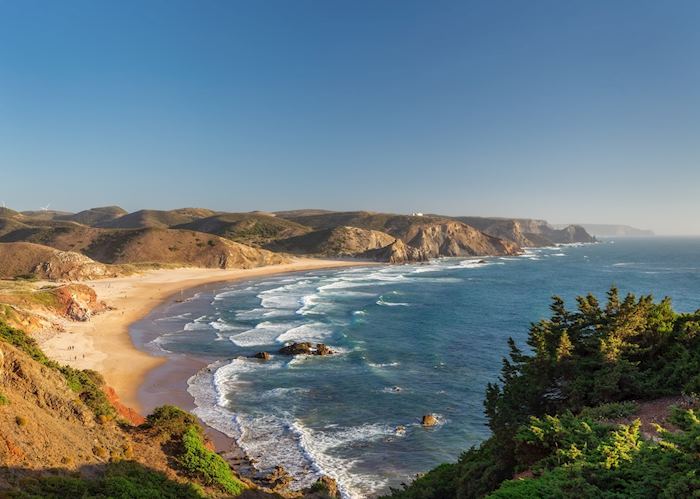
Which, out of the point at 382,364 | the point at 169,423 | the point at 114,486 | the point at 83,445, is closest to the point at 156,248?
the point at 382,364

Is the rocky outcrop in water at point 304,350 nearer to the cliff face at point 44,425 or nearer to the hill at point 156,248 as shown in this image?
the cliff face at point 44,425

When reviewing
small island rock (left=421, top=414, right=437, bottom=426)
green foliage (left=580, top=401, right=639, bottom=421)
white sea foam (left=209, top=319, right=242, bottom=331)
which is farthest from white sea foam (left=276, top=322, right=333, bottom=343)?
green foliage (left=580, top=401, right=639, bottom=421)

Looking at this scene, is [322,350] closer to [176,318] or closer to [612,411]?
[176,318]

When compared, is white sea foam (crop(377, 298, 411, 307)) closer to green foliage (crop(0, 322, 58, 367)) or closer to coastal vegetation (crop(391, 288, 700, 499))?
coastal vegetation (crop(391, 288, 700, 499))

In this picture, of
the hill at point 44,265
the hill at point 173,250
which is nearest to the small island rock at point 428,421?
the hill at point 44,265

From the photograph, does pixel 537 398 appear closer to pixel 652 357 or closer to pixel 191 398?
pixel 652 357

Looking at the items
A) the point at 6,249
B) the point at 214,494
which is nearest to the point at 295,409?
the point at 214,494
